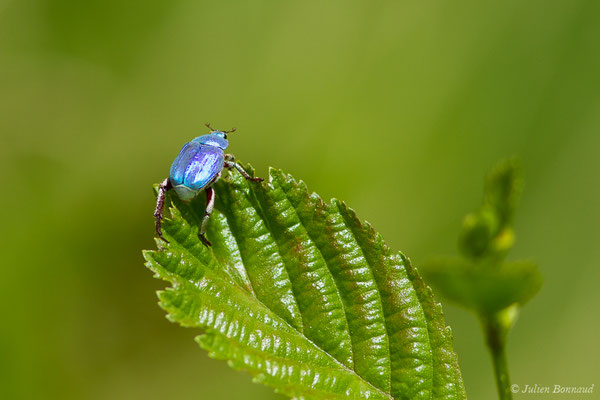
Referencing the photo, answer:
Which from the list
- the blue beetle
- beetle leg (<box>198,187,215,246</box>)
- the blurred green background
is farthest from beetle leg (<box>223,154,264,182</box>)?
the blurred green background

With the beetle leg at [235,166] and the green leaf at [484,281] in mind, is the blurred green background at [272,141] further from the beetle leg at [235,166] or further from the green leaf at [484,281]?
the green leaf at [484,281]

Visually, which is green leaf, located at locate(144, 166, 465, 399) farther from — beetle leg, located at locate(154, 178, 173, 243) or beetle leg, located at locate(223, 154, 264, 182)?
beetle leg, located at locate(154, 178, 173, 243)

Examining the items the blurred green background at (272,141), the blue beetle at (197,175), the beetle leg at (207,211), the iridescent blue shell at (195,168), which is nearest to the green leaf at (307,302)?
the beetle leg at (207,211)

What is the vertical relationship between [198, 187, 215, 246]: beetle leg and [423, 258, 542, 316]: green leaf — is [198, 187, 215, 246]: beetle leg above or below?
above

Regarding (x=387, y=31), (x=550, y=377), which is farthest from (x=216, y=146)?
(x=387, y=31)

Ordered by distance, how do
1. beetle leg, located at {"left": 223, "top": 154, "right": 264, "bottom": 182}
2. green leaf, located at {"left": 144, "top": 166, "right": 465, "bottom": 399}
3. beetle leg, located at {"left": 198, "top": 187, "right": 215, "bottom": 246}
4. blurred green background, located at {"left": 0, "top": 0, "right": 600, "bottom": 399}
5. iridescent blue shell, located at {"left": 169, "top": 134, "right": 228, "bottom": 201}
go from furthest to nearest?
blurred green background, located at {"left": 0, "top": 0, "right": 600, "bottom": 399} < iridescent blue shell, located at {"left": 169, "top": 134, "right": 228, "bottom": 201} < beetle leg, located at {"left": 223, "top": 154, "right": 264, "bottom": 182} < beetle leg, located at {"left": 198, "top": 187, "right": 215, "bottom": 246} < green leaf, located at {"left": 144, "top": 166, "right": 465, "bottom": 399}
